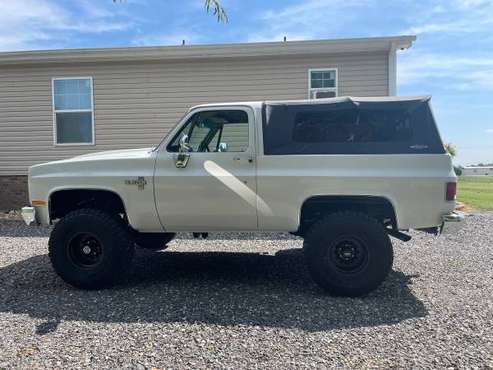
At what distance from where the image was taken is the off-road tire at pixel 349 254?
4551 mm

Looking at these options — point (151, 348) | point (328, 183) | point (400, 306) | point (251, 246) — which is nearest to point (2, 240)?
point (251, 246)

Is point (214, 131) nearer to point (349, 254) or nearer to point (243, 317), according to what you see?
point (349, 254)

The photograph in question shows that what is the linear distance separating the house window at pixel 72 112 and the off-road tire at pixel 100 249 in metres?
6.25

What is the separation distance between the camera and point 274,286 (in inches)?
200

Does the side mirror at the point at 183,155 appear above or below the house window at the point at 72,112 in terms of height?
below

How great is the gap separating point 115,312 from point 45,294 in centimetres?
111

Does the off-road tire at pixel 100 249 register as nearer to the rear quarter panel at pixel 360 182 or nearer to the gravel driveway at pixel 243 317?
the gravel driveway at pixel 243 317

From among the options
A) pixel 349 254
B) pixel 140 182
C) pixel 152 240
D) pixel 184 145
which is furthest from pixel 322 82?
pixel 140 182

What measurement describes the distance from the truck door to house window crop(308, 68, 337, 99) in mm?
5623

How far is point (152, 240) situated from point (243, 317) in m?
2.51

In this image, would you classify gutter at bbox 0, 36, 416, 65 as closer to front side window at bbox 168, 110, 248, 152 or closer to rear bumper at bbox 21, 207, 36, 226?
front side window at bbox 168, 110, 248, 152

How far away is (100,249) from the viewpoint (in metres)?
5.02

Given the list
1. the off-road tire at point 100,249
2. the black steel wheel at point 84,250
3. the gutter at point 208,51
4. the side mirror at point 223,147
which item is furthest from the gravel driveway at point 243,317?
the gutter at point 208,51

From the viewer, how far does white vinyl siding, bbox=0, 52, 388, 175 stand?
33.0ft
